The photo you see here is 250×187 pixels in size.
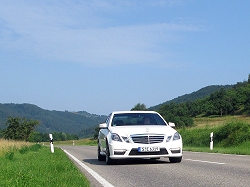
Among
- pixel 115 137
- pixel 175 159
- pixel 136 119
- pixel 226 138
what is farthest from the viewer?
pixel 226 138

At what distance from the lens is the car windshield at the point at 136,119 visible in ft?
45.3

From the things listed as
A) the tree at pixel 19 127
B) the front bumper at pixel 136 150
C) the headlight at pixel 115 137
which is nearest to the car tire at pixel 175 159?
the front bumper at pixel 136 150

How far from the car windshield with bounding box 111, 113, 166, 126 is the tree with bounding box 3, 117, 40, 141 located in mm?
85151

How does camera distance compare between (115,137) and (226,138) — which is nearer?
(115,137)

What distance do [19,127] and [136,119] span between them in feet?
286

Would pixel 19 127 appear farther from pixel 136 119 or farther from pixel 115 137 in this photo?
pixel 115 137

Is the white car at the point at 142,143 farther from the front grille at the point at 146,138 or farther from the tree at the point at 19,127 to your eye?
the tree at the point at 19,127

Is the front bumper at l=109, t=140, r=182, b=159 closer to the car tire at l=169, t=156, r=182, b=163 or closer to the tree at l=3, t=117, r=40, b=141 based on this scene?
the car tire at l=169, t=156, r=182, b=163

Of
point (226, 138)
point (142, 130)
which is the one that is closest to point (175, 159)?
point (142, 130)

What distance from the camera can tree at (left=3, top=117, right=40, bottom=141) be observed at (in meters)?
96.7

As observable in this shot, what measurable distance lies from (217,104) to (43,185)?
126997mm

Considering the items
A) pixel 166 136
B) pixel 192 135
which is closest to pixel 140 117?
pixel 166 136

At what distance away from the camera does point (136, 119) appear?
550 inches

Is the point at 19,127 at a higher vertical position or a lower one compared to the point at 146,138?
higher
